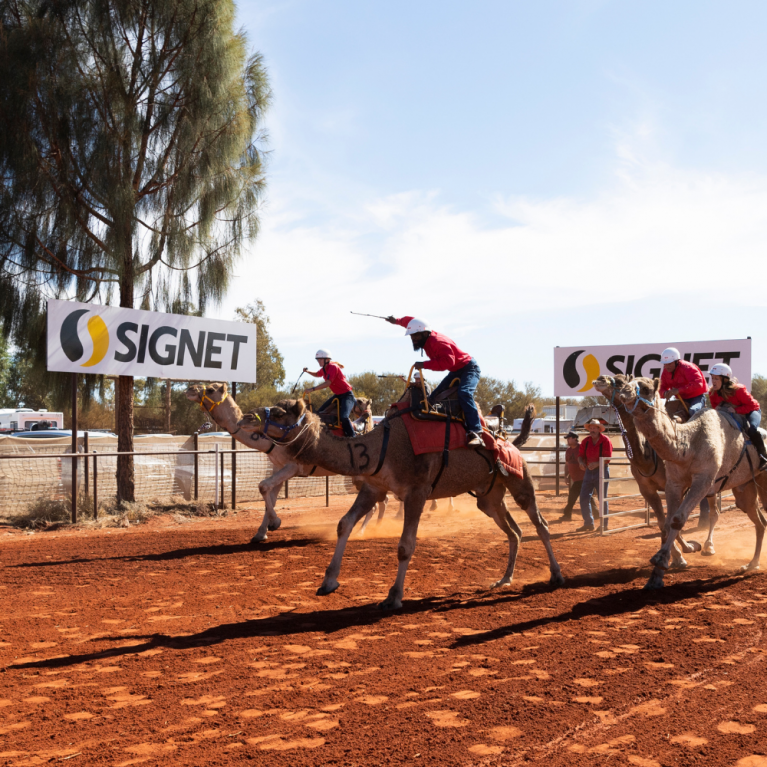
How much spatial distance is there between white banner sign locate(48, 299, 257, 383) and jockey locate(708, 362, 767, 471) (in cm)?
1165

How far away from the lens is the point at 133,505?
54.4 ft

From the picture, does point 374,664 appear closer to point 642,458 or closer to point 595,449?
point 642,458

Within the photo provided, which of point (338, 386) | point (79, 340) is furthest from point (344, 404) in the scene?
point (79, 340)

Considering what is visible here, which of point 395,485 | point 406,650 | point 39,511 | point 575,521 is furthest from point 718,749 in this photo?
point 39,511

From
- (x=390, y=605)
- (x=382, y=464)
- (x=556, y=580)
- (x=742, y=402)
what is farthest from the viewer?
(x=742, y=402)

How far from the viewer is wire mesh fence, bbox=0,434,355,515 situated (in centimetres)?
1565

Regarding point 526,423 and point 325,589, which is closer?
point 325,589

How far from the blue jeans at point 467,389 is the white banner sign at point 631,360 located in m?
12.3

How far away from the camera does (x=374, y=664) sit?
5.56 meters

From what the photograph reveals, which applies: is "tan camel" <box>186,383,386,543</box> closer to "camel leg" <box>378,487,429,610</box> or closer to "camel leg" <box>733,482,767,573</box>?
"camel leg" <box>378,487,429,610</box>

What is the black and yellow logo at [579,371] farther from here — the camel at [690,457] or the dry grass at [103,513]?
the camel at [690,457]

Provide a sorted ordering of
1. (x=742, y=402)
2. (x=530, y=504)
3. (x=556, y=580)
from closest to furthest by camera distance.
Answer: (x=556, y=580), (x=530, y=504), (x=742, y=402)

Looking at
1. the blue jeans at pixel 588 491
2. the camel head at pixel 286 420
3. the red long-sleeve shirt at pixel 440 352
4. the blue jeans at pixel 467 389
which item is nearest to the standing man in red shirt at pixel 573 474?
the blue jeans at pixel 588 491

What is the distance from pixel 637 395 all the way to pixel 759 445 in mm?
3035
